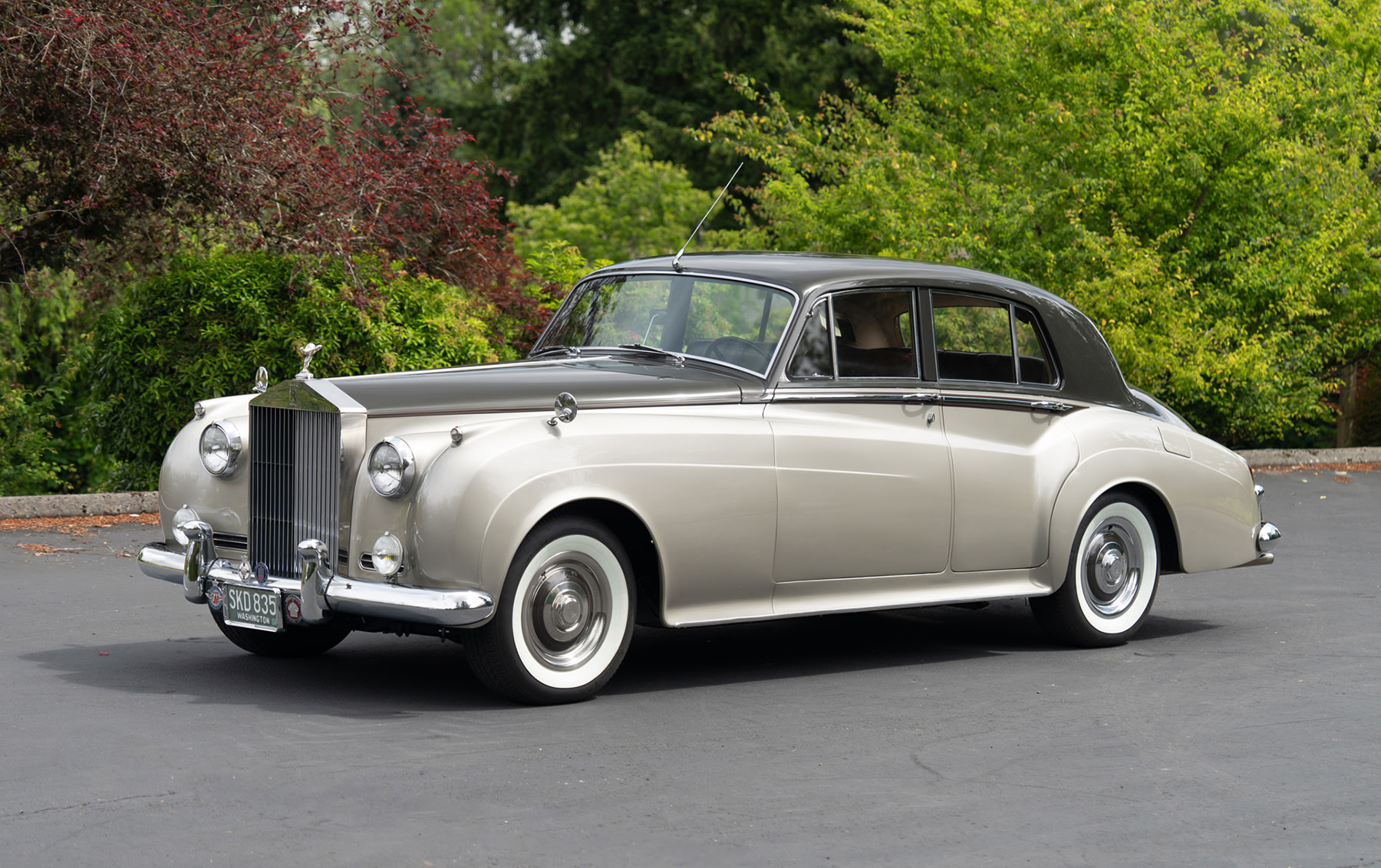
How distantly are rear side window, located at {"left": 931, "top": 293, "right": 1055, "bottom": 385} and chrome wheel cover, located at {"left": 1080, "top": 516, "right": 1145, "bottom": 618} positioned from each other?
2.86 ft

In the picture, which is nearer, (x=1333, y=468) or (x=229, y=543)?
(x=229, y=543)

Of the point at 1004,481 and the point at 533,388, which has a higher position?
the point at 533,388

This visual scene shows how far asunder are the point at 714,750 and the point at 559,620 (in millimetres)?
963

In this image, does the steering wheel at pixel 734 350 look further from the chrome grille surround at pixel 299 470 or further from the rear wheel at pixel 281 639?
the rear wheel at pixel 281 639

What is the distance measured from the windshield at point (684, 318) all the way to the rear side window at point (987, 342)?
95cm

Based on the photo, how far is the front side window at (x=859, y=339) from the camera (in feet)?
23.3

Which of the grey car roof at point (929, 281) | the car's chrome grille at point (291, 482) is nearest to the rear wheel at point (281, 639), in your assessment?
the car's chrome grille at point (291, 482)

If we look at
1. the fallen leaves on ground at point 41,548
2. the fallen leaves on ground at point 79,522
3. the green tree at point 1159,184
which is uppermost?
the green tree at point 1159,184

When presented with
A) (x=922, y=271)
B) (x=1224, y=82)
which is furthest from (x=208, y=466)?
(x=1224, y=82)

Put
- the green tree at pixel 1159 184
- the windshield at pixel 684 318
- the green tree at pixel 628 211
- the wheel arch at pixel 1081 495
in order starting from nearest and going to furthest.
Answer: the windshield at pixel 684 318
the wheel arch at pixel 1081 495
the green tree at pixel 1159 184
the green tree at pixel 628 211

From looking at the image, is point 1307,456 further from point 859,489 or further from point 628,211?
point 628,211

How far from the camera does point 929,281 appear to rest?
299 inches

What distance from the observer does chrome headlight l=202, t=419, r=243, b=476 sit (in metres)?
6.72

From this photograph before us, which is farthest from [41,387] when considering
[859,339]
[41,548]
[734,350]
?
[859,339]
